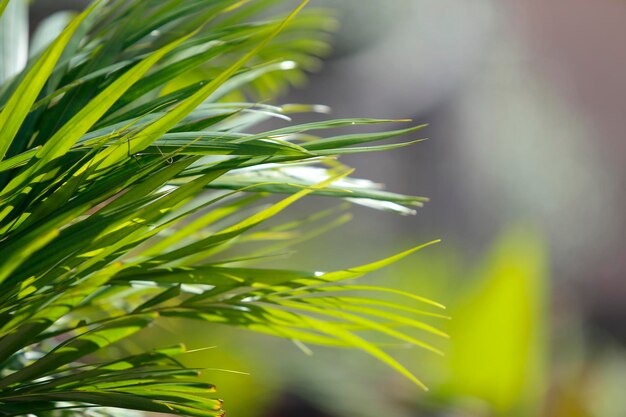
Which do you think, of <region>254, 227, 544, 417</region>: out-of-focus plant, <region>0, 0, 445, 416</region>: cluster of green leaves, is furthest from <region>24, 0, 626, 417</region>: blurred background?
<region>0, 0, 445, 416</region>: cluster of green leaves

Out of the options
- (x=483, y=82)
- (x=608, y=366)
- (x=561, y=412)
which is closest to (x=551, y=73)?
(x=483, y=82)

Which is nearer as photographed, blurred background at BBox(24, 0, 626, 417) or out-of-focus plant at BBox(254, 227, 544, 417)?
out-of-focus plant at BBox(254, 227, 544, 417)

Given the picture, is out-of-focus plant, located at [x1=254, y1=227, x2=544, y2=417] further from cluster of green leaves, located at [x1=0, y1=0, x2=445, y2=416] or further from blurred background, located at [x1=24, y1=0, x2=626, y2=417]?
cluster of green leaves, located at [x1=0, y1=0, x2=445, y2=416]

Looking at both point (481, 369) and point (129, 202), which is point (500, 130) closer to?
point (481, 369)

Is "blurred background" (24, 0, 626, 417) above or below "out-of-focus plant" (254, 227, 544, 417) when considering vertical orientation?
above

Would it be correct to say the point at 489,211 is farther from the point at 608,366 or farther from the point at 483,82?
the point at 608,366

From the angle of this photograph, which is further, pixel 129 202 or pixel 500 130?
pixel 500 130

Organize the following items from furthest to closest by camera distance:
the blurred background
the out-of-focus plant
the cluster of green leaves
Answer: the blurred background < the out-of-focus plant < the cluster of green leaves

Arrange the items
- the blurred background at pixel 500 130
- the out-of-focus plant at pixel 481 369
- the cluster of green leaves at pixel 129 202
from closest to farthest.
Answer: the cluster of green leaves at pixel 129 202 → the out-of-focus plant at pixel 481 369 → the blurred background at pixel 500 130

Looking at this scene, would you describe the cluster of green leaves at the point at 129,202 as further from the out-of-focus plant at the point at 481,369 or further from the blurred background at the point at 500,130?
the blurred background at the point at 500,130

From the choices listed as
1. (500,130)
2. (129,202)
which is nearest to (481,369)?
(129,202)

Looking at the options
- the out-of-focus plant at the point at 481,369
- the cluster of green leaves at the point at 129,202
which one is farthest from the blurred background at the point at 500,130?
the cluster of green leaves at the point at 129,202
